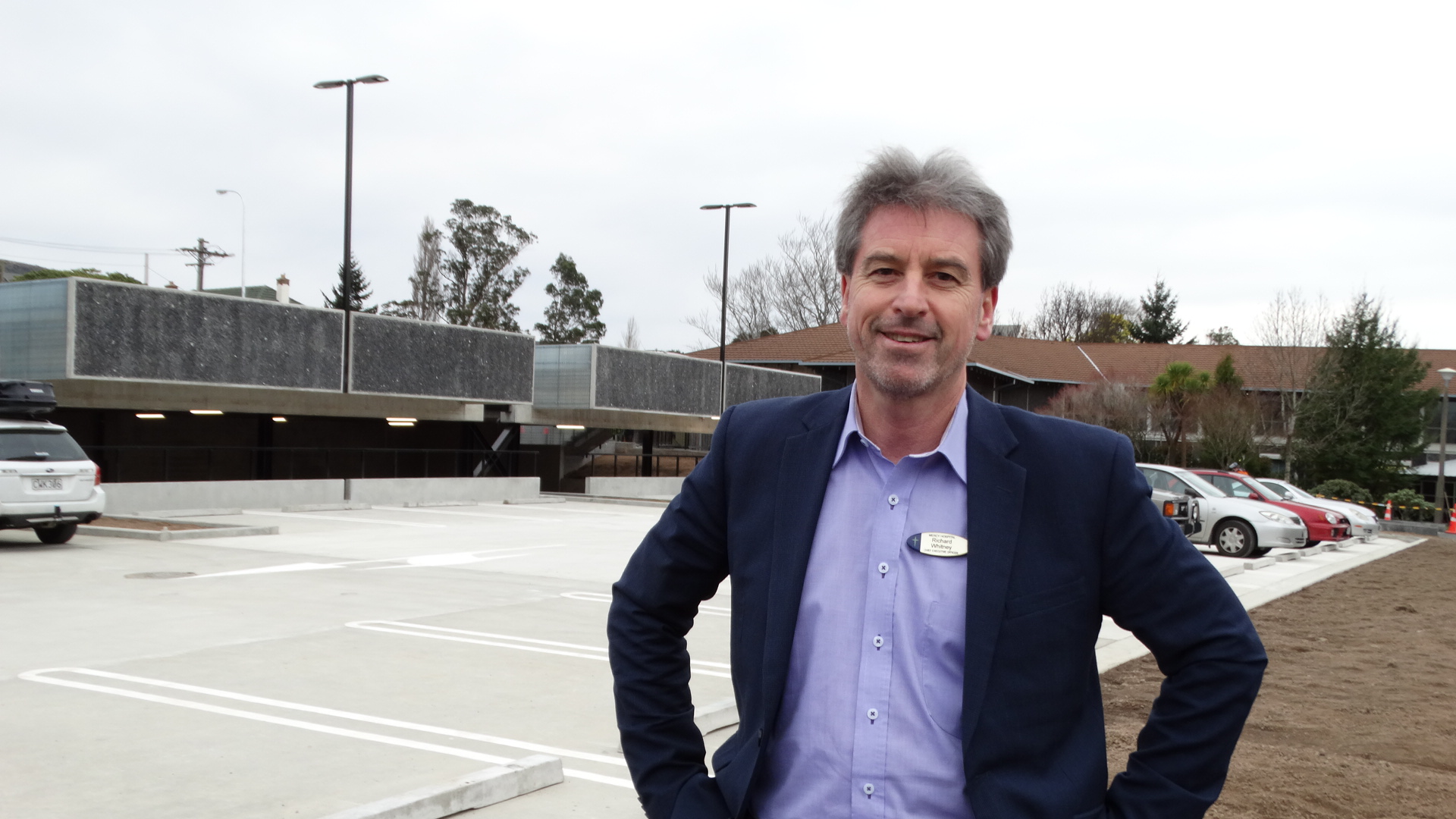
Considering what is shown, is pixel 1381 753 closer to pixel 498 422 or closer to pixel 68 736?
pixel 68 736

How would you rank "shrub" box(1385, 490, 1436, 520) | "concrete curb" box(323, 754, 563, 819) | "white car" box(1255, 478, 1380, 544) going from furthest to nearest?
"shrub" box(1385, 490, 1436, 520)
"white car" box(1255, 478, 1380, 544)
"concrete curb" box(323, 754, 563, 819)

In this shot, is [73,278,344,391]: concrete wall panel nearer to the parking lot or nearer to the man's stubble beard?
the parking lot

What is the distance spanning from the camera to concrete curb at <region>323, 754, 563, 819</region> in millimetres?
4707

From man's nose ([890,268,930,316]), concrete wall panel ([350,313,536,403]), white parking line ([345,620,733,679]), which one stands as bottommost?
white parking line ([345,620,733,679])

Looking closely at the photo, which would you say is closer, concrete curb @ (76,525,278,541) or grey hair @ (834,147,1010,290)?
grey hair @ (834,147,1010,290)

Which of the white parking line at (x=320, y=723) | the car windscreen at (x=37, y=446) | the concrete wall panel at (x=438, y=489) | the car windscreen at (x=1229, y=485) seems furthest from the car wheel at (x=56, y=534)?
the car windscreen at (x=1229, y=485)

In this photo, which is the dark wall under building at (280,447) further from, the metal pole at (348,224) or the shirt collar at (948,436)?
the shirt collar at (948,436)

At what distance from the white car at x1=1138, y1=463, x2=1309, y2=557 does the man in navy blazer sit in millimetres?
19991

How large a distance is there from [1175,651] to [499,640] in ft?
26.8

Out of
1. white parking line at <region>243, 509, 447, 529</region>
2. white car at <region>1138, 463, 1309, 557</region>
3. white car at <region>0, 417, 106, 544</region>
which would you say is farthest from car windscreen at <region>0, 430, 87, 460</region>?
white car at <region>1138, 463, 1309, 557</region>

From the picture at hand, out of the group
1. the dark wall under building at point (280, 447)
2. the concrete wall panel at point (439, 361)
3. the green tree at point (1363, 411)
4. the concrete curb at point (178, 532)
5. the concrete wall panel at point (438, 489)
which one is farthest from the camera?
the green tree at point (1363, 411)

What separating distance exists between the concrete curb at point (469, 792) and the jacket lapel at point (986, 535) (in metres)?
3.31

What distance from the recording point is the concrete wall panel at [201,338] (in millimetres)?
24031

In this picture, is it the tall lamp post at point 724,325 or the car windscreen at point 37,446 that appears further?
the tall lamp post at point 724,325
